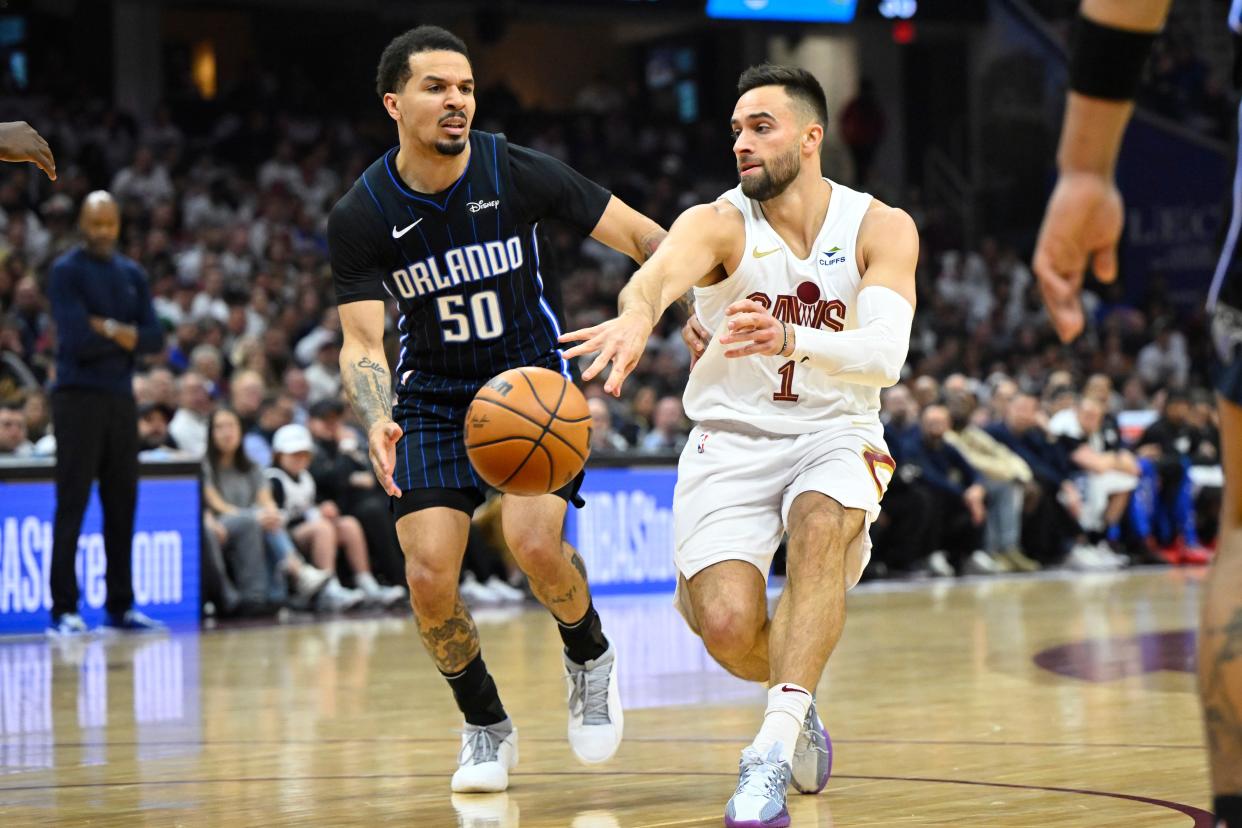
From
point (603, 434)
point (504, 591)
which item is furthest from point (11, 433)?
point (603, 434)

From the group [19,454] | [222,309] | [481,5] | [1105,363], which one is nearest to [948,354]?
[1105,363]

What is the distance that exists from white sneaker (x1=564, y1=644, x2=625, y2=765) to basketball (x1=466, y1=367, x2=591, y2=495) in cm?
98

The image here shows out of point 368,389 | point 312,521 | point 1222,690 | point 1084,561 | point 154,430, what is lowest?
point 1084,561

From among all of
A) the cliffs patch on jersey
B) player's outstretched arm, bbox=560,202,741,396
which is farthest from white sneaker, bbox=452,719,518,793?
the cliffs patch on jersey

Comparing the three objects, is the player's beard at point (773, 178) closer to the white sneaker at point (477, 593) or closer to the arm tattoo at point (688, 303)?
the arm tattoo at point (688, 303)

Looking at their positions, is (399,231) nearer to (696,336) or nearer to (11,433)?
(696,336)

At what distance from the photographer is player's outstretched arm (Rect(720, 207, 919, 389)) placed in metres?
4.55

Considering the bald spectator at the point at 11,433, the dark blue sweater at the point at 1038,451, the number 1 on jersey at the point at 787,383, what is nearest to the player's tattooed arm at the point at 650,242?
the number 1 on jersey at the point at 787,383

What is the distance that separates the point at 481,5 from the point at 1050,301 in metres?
19.3

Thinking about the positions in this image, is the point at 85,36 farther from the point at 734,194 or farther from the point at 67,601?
the point at 734,194

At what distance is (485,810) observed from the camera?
194 inches

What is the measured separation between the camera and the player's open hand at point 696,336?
5.39 meters

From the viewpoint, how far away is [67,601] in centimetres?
1069

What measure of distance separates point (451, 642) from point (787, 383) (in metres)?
1.31
